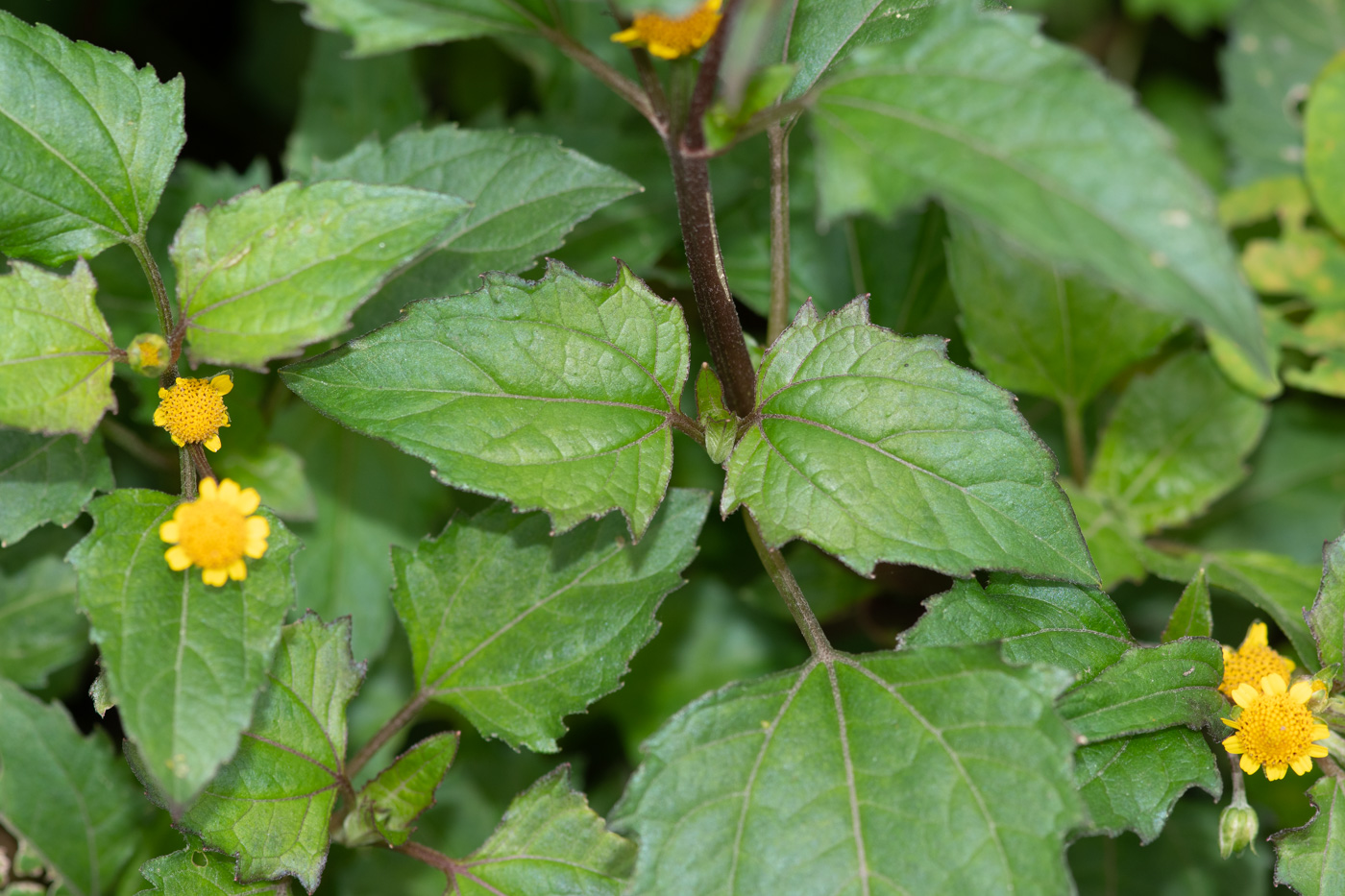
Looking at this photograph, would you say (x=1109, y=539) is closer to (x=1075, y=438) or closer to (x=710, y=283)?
(x=1075, y=438)

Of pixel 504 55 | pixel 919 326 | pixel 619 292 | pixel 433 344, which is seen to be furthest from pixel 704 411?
pixel 504 55

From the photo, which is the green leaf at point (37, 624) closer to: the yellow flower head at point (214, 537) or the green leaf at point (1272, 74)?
the yellow flower head at point (214, 537)

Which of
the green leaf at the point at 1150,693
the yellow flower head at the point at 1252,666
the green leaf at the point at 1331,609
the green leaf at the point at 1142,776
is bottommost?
the green leaf at the point at 1142,776

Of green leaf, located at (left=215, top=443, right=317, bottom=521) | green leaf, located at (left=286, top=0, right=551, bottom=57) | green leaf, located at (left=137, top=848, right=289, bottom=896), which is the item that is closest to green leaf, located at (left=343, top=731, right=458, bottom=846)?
green leaf, located at (left=137, top=848, right=289, bottom=896)

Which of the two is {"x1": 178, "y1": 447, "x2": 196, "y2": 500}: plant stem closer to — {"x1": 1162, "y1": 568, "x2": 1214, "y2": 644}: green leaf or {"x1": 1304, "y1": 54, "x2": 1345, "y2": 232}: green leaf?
{"x1": 1162, "y1": 568, "x2": 1214, "y2": 644}: green leaf

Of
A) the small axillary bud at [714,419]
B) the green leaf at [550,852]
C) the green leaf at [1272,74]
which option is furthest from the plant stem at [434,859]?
the green leaf at [1272,74]
